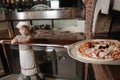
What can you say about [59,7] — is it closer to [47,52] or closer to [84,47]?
[47,52]

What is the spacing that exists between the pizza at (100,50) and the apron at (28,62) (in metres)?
1.54

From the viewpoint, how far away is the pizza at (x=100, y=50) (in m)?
0.89

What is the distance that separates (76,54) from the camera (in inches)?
38.3

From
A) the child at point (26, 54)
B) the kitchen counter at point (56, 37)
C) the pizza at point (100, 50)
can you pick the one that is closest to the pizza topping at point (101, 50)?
the pizza at point (100, 50)

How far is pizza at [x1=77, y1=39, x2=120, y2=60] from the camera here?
885 millimetres

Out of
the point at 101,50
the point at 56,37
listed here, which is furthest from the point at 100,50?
the point at 56,37

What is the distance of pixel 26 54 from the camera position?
2.49m

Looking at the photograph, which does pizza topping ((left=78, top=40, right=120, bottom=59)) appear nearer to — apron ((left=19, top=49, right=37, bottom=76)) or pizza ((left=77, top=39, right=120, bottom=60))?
pizza ((left=77, top=39, right=120, bottom=60))

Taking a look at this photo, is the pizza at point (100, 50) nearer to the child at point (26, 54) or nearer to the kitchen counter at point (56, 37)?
the kitchen counter at point (56, 37)

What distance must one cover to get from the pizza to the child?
146 centimetres

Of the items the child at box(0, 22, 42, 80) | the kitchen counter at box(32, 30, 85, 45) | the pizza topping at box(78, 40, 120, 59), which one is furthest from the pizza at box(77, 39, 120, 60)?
the child at box(0, 22, 42, 80)

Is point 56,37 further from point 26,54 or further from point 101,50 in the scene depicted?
point 101,50

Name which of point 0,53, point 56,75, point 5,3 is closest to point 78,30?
point 56,75

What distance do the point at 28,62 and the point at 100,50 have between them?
1.72 metres
